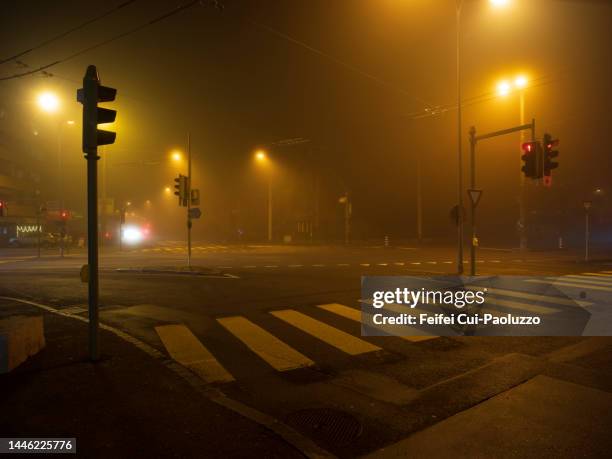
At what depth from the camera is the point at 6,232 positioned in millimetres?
48406

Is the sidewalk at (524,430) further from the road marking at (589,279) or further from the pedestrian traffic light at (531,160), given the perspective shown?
the road marking at (589,279)

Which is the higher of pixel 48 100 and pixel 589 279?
pixel 48 100

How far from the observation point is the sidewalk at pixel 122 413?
414cm

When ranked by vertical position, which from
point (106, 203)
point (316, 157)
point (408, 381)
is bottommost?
point (408, 381)

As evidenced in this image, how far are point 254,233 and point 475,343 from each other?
60.5m

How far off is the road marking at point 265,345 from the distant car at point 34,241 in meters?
40.7

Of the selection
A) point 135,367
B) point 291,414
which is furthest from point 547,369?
point 135,367

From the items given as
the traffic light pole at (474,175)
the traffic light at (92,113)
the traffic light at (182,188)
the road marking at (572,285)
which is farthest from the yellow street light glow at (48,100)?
the road marking at (572,285)

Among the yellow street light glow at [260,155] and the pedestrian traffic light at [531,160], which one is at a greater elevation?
the yellow street light glow at [260,155]

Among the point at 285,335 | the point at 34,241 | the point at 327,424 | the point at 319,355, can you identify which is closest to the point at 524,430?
the point at 327,424

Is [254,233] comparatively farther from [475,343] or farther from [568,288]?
[475,343]

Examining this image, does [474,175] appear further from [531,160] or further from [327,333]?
[327,333]

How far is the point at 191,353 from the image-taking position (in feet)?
23.7

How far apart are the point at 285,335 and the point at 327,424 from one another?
3.67 m
